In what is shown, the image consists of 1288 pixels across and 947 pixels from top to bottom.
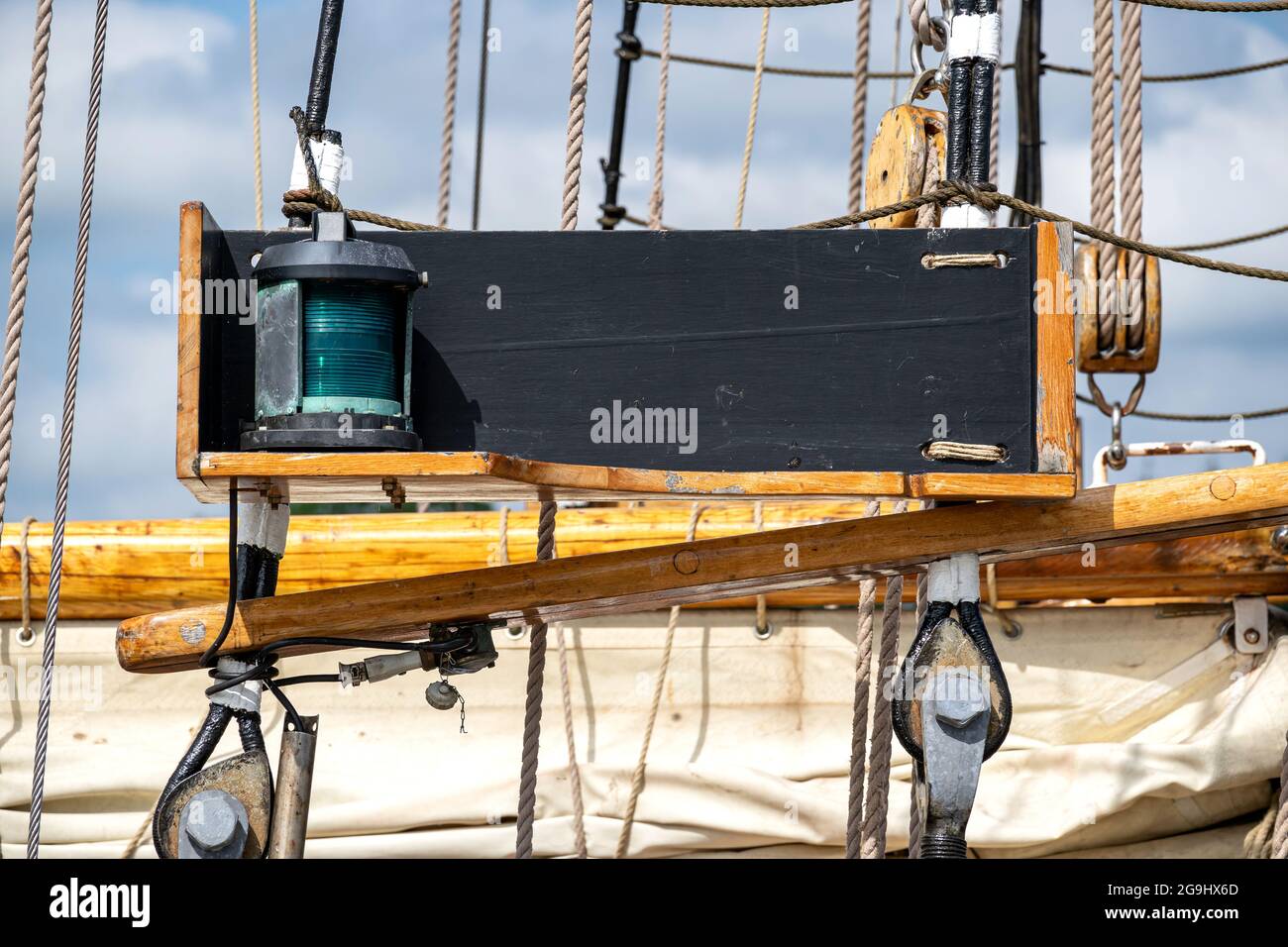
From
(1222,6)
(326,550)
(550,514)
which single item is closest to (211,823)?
(550,514)

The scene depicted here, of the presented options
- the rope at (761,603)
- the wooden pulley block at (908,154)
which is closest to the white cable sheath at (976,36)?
the wooden pulley block at (908,154)

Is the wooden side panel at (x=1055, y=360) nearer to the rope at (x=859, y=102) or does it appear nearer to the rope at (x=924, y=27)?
the rope at (x=924, y=27)

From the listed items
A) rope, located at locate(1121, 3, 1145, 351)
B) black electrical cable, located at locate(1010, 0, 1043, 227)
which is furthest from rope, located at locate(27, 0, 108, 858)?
black electrical cable, located at locate(1010, 0, 1043, 227)

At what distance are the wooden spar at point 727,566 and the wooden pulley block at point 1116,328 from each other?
4.50ft

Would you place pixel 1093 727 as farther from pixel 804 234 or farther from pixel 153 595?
pixel 153 595

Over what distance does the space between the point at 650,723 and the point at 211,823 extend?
149 cm

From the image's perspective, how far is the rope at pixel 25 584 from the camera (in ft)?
10.4

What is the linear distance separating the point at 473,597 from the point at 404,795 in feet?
4.46

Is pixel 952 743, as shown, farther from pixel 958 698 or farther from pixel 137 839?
pixel 137 839

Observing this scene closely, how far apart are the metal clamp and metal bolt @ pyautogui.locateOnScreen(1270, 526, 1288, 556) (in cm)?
47

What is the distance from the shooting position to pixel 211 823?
5.24ft

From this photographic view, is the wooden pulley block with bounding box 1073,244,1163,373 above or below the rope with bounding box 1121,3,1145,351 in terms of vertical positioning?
below

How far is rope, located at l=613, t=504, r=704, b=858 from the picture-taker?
2.90m

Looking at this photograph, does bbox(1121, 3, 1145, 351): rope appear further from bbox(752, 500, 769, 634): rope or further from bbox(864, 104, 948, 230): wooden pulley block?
bbox(752, 500, 769, 634): rope
